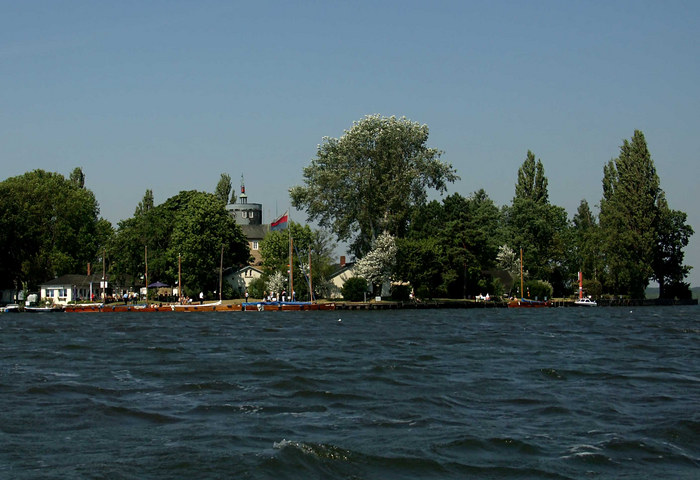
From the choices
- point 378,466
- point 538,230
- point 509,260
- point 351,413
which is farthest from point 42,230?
point 378,466

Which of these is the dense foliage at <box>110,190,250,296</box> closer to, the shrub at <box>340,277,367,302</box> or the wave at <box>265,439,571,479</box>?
the shrub at <box>340,277,367,302</box>

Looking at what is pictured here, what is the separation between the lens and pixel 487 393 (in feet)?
54.5

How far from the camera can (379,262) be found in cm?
7088

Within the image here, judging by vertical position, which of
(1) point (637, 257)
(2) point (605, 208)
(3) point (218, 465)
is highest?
(2) point (605, 208)

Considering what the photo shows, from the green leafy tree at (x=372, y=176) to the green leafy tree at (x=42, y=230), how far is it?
32.4m

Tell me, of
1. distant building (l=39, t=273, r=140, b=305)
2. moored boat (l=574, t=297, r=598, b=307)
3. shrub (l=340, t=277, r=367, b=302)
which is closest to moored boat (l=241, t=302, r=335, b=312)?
shrub (l=340, t=277, r=367, b=302)

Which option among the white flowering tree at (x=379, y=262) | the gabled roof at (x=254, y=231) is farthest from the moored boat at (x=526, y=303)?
the gabled roof at (x=254, y=231)

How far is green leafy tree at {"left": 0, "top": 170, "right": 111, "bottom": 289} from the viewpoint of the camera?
3337 inches

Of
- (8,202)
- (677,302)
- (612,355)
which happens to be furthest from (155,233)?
(612,355)

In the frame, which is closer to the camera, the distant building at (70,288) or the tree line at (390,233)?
the tree line at (390,233)

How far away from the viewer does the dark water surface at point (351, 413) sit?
10.6 metres

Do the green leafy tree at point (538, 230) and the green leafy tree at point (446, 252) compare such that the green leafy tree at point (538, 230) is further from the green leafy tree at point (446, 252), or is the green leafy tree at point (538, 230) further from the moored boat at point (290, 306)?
the moored boat at point (290, 306)

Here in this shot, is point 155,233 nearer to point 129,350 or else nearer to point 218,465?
point 129,350

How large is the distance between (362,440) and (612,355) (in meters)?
15.7
